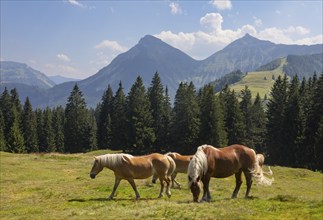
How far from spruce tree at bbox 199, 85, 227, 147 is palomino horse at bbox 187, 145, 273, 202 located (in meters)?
59.5

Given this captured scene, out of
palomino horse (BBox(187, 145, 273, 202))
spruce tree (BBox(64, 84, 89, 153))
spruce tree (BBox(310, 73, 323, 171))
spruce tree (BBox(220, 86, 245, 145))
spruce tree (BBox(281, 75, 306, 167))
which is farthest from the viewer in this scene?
spruce tree (BBox(64, 84, 89, 153))

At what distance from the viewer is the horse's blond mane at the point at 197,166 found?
1672 centimetres

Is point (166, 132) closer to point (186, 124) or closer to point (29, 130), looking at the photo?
point (186, 124)

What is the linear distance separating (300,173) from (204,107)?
112 ft

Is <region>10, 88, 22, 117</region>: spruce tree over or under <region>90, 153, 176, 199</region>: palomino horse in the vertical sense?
over

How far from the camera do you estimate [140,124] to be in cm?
8331

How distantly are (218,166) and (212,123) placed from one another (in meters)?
61.9

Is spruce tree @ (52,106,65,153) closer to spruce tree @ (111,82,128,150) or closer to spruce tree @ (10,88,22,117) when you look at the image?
spruce tree @ (10,88,22,117)

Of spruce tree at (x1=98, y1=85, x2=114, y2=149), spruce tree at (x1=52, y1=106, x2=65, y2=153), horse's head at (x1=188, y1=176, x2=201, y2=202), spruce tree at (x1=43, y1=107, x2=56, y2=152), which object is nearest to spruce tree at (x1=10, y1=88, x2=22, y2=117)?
spruce tree at (x1=43, y1=107, x2=56, y2=152)

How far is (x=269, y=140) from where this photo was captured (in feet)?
271

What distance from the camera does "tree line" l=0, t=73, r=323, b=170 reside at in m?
75.4

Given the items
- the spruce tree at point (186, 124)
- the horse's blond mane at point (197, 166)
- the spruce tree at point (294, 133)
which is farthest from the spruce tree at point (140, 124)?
the horse's blond mane at point (197, 166)

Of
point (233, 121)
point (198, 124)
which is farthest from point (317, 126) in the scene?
point (198, 124)

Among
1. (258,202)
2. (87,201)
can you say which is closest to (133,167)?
(87,201)
